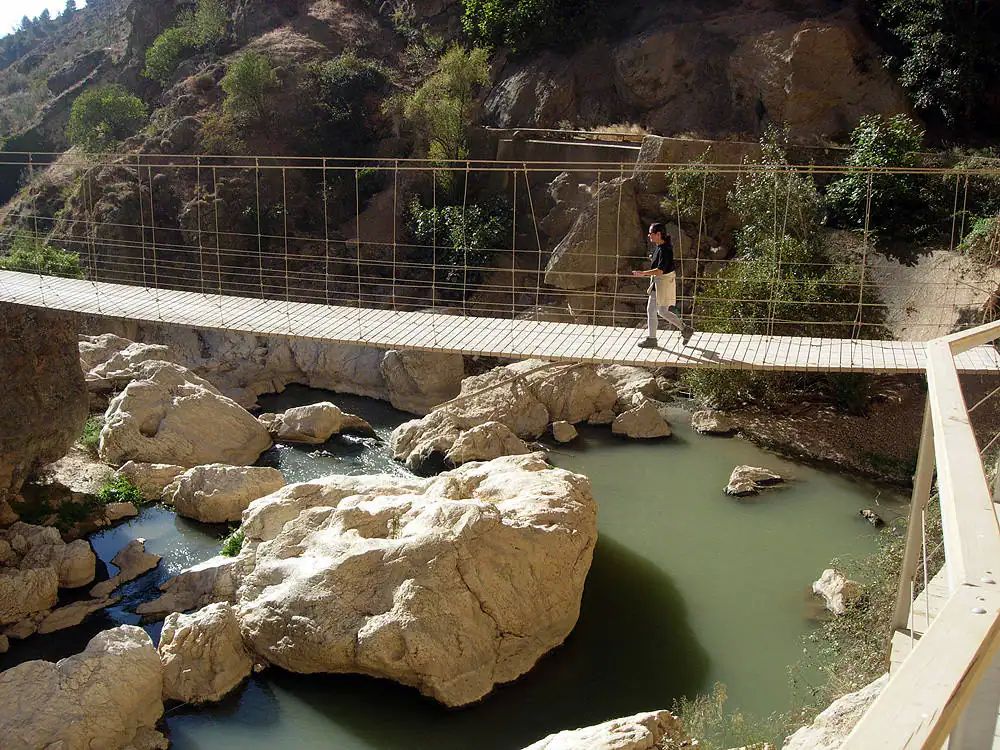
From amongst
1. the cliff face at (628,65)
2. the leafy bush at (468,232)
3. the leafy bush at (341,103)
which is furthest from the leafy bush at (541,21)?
the leafy bush at (468,232)

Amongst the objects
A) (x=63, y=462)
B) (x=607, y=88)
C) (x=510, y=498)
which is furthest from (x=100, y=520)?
(x=607, y=88)

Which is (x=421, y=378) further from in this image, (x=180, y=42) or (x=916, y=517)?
(x=180, y=42)

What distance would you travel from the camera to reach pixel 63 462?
446 inches

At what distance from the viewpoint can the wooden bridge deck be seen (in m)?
7.93

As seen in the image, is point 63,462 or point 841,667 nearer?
point 841,667

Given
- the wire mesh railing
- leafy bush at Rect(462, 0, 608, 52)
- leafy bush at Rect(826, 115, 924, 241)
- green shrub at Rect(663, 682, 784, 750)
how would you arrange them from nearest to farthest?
green shrub at Rect(663, 682, 784, 750) < the wire mesh railing < leafy bush at Rect(826, 115, 924, 241) < leafy bush at Rect(462, 0, 608, 52)

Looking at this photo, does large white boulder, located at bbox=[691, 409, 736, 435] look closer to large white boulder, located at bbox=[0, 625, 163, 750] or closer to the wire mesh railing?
the wire mesh railing

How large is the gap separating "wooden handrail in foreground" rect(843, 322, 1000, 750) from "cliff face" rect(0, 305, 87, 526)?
9623 millimetres

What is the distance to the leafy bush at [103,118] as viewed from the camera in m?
20.2

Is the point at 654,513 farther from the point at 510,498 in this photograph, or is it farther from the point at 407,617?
the point at 407,617

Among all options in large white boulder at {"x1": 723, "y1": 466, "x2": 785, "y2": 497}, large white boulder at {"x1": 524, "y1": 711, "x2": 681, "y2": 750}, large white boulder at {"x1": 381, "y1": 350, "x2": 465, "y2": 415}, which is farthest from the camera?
large white boulder at {"x1": 381, "y1": 350, "x2": 465, "y2": 415}

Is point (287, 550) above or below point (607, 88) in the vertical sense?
below

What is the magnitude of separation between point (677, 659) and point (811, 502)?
11.0 feet

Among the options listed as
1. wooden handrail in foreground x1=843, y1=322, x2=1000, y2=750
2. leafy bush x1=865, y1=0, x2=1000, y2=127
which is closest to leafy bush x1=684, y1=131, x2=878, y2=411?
leafy bush x1=865, y1=0, x2=1000, y2=127
